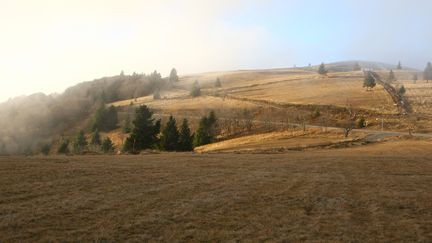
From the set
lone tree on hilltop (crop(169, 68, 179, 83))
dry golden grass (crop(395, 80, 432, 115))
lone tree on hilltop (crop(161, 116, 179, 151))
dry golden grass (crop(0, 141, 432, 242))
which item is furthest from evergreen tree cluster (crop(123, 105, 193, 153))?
lone tree on hilltop (crop(169, 68, 179, 83))

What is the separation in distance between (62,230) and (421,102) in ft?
314

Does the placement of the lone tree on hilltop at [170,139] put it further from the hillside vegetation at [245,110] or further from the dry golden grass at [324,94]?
the dry golden grass at [324,94]

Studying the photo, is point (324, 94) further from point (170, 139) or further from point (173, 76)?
point (173, 76)

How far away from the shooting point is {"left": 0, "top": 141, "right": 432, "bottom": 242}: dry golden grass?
1223 centimetres

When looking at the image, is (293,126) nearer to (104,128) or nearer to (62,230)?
(104,128)

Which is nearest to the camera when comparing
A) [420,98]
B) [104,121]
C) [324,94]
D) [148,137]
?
[148,137]

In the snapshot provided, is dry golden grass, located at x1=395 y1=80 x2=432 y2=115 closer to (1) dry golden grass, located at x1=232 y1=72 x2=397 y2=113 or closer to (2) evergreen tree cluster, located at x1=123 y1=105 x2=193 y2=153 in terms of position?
(1) dry golden grass, located at x1=232 y1=72 x2=397 y2=113

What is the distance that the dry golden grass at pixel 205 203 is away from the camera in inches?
482

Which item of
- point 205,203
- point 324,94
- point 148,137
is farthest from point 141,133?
point 324,94

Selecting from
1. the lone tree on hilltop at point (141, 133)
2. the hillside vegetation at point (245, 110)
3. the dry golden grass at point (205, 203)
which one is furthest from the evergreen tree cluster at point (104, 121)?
the dry golden grass at point (205, 203)

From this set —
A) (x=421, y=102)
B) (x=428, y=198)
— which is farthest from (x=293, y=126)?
(x=428, y=198)

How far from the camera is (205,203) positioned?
15953mm

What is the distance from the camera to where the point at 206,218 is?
546 inches

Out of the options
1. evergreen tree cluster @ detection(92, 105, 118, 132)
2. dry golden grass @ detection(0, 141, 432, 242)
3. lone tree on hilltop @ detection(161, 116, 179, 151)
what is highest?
dry golden grass @ detection(0, 141, 432, 242)
